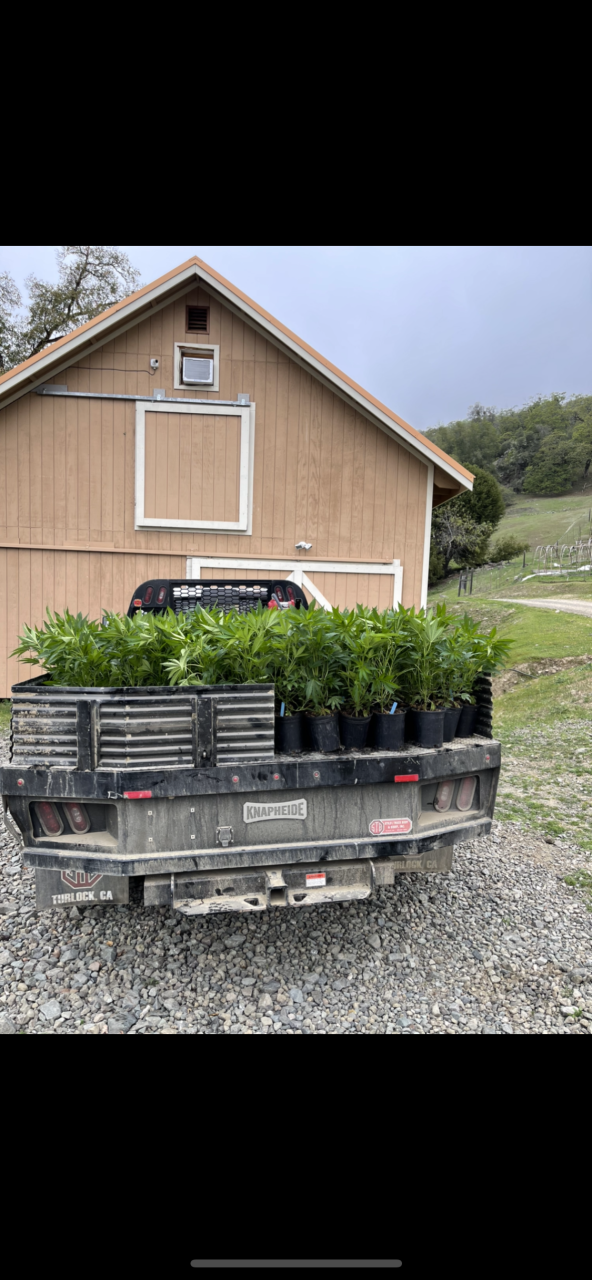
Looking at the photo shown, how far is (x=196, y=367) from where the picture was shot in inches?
361

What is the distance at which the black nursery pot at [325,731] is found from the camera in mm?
2752

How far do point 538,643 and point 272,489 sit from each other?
24.3ft

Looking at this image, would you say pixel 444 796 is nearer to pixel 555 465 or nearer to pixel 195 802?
pixel 195 802

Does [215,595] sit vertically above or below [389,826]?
above

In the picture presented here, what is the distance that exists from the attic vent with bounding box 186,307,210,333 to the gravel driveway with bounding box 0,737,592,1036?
827cm

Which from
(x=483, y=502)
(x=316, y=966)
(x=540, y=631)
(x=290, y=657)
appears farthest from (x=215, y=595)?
(x=483, y=502)

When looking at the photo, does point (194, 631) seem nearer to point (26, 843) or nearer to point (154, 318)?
point (26, 843)

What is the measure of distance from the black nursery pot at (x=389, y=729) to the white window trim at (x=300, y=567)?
660cm

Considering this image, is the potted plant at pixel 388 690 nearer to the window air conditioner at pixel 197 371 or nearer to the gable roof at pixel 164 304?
the gable roof at pixel 164 304

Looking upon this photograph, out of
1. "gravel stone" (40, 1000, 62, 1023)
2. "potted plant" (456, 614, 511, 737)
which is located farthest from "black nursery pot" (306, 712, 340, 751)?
"gravel stone" (40, 1000, 62, 1023)

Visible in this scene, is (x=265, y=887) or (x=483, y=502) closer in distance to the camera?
(x=265, y=887)

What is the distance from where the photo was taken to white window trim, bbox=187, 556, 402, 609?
937 cm

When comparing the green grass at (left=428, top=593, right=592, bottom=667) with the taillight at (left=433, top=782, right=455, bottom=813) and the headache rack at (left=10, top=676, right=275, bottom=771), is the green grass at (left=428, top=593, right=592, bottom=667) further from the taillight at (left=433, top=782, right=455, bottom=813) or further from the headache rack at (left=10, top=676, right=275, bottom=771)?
the headache rack at (left=10, top=676, right=275, bottom=771)

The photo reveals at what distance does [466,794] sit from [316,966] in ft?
3.77
